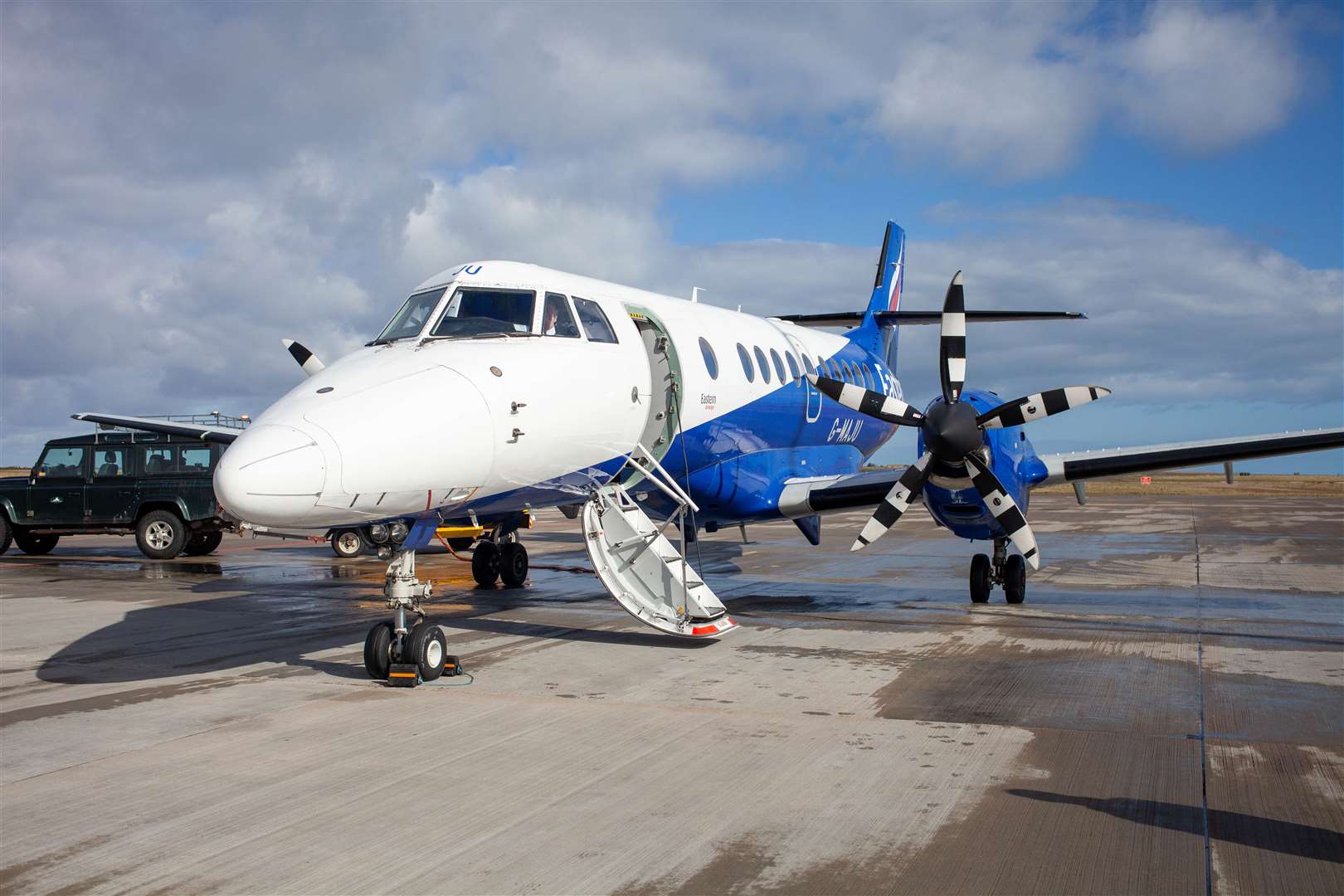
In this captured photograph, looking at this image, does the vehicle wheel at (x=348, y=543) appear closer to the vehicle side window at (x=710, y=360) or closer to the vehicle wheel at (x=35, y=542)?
the vehicle wheel at (x=35, y=542)

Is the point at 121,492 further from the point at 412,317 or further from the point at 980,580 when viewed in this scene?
the point at 980,580

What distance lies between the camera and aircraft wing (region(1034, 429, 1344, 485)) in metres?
12.2

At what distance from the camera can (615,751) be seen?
6266 millimetres

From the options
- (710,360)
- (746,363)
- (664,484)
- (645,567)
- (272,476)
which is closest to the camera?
(272,476)

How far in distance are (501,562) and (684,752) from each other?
9.09 meters

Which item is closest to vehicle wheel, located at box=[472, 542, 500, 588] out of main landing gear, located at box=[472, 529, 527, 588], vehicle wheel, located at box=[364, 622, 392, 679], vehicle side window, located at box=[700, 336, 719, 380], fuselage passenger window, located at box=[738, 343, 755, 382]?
main landing gear, located at box=[472, 529, 527, 588]

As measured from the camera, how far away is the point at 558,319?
9.44m

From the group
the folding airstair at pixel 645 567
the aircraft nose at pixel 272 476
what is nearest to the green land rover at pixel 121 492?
the folding airstair at pixel 645 567

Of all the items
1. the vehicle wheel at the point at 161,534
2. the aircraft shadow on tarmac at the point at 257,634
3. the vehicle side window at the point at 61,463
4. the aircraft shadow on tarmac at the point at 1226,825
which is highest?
the vehicle side window at the point at 61,463

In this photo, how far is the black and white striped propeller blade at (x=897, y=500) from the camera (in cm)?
1135

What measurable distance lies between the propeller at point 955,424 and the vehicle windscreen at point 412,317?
432 cm

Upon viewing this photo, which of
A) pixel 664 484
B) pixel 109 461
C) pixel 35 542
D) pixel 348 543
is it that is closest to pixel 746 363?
pixel 664 484

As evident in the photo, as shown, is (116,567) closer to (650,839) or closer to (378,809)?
(378,809)

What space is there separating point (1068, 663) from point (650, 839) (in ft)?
18.4
